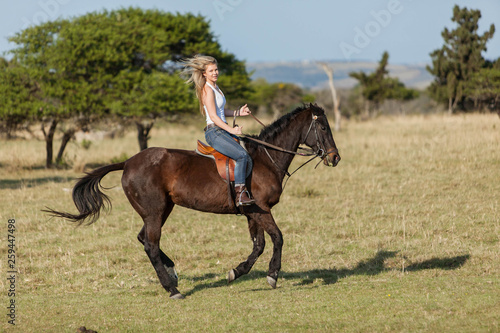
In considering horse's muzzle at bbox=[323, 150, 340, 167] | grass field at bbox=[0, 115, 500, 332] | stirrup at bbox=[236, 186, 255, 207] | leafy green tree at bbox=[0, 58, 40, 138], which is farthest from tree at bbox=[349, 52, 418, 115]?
stirrup at bbox=[236, 186, 255, 207]

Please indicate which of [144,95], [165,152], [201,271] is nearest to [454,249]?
[201,271]

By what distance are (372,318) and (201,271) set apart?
3.62m

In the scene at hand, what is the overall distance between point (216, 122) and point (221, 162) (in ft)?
1.95

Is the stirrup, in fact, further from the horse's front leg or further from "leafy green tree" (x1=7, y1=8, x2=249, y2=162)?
"leafy green tree" (x1=7, y1=8, x2=249, y2=162)

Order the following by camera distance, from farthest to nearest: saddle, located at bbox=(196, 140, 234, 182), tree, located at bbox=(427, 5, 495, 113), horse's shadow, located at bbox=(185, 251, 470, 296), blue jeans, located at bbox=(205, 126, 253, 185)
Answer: tree, located at bbox=(427, 5, 495, 113) < horse's shadow, located at bbox=(185, 251, 470, 296) < saddle, located at bbox=(196, 140, 234, 182) < blue jeans, located at bbox=(205, 126, 253, 185)

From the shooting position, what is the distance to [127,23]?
78.5 ft

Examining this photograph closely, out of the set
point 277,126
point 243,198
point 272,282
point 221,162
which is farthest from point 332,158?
point 272,282

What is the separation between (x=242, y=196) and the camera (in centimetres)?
719

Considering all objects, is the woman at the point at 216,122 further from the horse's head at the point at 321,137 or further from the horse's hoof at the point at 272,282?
the horse's hoof at the point at 272,282

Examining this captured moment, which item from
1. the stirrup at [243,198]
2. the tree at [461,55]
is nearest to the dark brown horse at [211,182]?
the stirrup at [243,198]

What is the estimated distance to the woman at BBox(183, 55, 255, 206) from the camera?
7148 mm

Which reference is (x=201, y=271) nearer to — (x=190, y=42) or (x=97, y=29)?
(x=97, y=29)

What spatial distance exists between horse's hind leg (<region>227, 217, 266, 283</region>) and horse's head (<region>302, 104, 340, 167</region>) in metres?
1.30

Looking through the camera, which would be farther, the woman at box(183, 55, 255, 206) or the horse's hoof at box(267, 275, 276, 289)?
the horse's hoof at box(267, 275, 276, 289)
